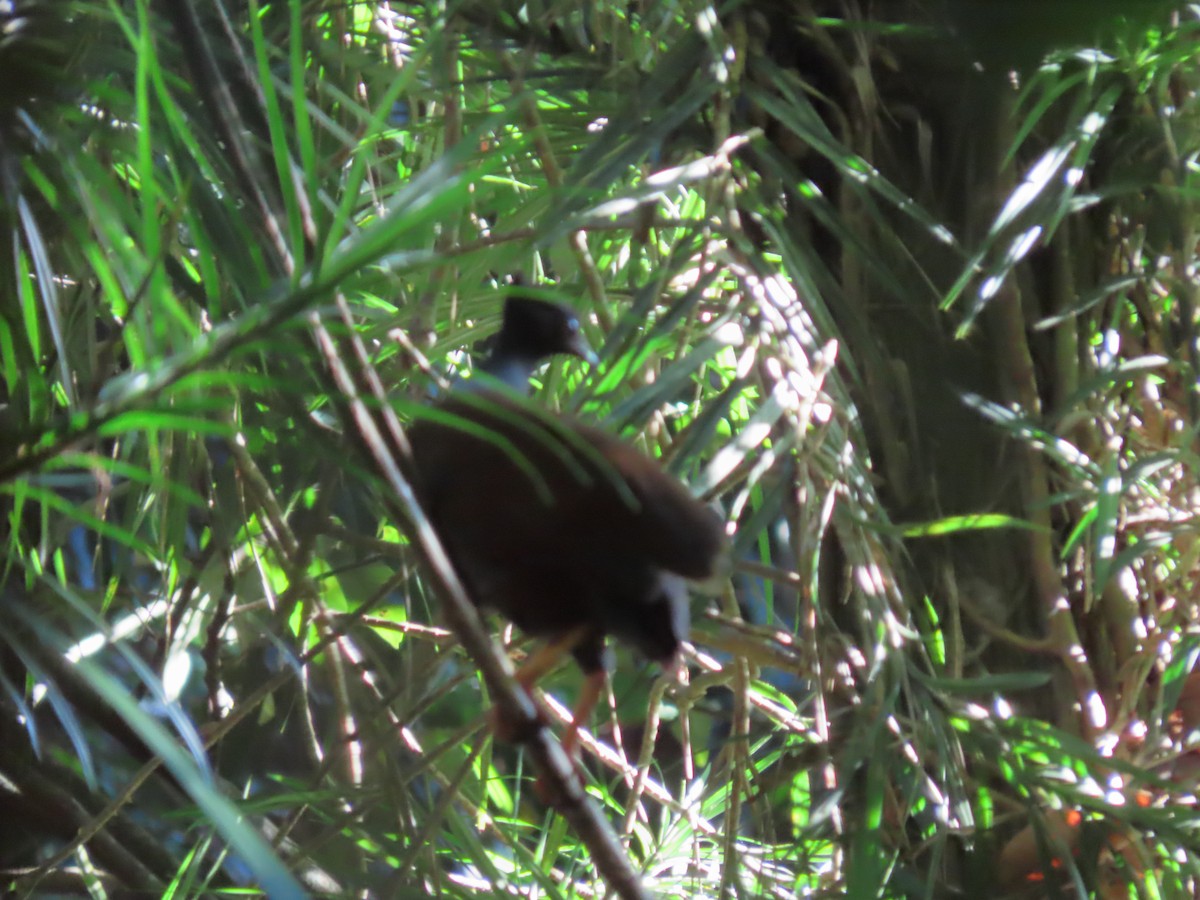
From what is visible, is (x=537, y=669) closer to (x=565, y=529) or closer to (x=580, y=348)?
(x=565, y=529)

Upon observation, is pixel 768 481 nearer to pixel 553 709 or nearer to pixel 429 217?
pixel 553 709

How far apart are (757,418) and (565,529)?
27 cm

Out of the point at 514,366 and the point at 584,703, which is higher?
the point at 514,366

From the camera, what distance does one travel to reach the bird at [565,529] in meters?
0.77

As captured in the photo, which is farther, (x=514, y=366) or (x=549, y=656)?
(x=514, y=366)

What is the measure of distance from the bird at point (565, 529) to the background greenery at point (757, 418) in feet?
0.21

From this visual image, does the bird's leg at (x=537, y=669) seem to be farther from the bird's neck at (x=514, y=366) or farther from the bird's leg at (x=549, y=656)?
the bird's neck at (x=514, y=366)

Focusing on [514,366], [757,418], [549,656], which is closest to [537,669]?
[549,656]

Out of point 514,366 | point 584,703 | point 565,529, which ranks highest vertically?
point 565,529

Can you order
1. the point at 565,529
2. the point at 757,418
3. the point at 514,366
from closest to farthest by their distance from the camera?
the point at 565,529
the point at 757,418
the point at 514,366

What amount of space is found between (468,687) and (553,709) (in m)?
0.50

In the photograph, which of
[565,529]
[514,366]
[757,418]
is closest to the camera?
[565,529]

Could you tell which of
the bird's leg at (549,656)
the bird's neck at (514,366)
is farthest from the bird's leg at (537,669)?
the bird's neck at (514,366)

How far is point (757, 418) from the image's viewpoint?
1015 millimetres
